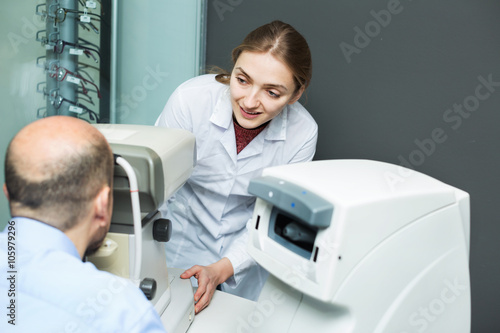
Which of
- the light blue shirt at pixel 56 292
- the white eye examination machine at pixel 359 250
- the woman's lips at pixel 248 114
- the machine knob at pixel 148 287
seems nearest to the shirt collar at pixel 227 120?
the woman's lips at pixel 248 114

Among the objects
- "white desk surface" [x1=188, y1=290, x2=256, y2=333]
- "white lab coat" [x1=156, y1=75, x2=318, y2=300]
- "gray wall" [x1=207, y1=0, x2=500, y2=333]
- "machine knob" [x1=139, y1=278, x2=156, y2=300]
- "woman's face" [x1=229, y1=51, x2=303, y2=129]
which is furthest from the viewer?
"gray wall" [x1=207, y1=0, x2=500, y2=333]

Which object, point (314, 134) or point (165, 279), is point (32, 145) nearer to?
point (165, 279)

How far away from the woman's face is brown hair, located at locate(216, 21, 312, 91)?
0.02 meters

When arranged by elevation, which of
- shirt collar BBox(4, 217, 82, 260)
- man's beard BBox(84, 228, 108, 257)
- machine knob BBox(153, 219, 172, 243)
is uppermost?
shirt collar BBox(4, 217, 82, 260)

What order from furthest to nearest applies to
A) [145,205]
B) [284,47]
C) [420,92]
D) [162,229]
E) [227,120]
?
→ [420,92] < [227,120] < [284,47] < [162,229] < [145,205]

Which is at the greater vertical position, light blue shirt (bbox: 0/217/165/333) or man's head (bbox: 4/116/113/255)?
man's head (bbox: 4/116/113/255)

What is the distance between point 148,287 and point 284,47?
835mm

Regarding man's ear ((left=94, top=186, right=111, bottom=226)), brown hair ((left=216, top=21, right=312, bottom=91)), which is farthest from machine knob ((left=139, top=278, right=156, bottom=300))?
brown hair ((left=216, top=21, right=312, bottom=91))

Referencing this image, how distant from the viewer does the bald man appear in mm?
770

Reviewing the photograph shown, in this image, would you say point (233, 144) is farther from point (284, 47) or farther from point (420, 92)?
point (420, 92)

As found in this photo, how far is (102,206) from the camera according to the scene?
2.90ft

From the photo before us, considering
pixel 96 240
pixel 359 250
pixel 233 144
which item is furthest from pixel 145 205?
pixel 233 144

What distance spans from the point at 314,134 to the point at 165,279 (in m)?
0.79

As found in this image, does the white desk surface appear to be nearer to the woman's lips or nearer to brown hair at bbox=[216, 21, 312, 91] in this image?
the woman's lips
